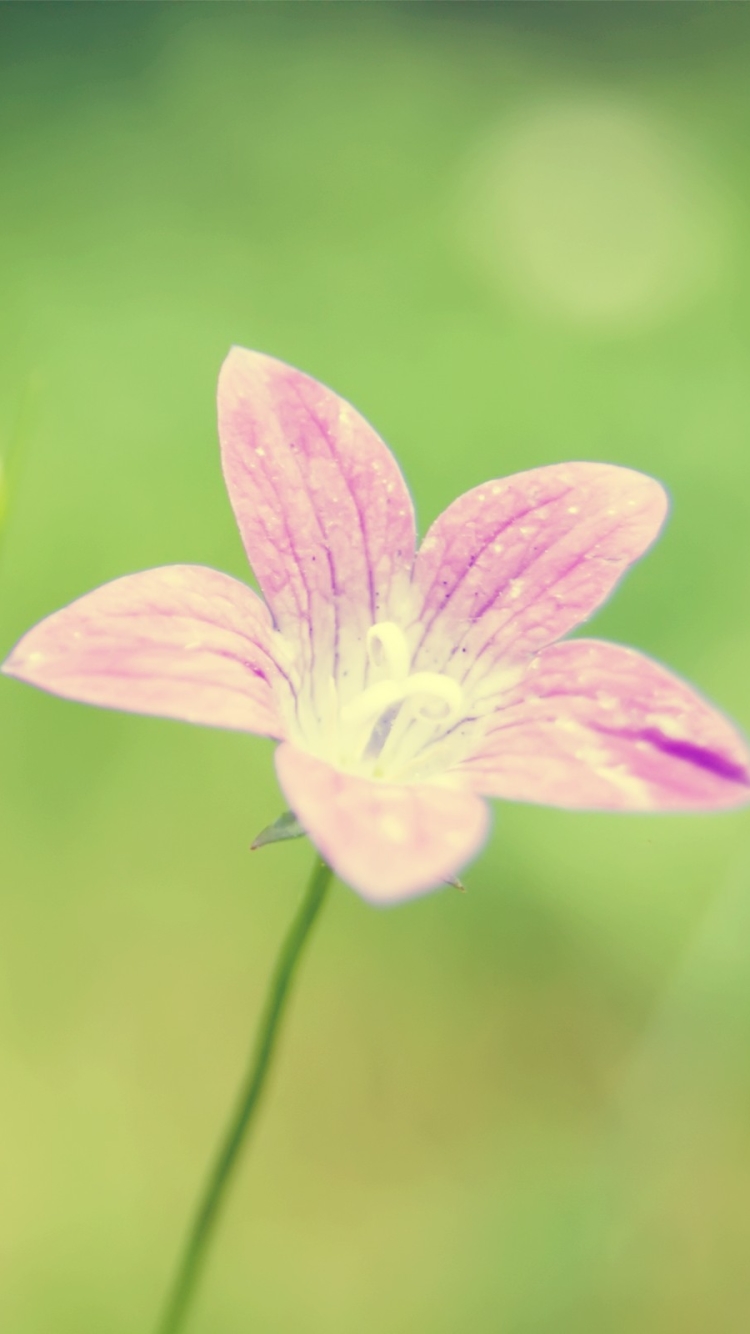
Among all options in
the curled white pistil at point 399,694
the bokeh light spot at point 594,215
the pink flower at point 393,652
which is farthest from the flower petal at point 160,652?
the bokeh light spot at point 594,215

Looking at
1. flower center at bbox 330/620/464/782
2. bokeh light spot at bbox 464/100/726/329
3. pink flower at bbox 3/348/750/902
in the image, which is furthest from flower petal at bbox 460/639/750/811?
bokeh light spot at bbox 464/100/726/329

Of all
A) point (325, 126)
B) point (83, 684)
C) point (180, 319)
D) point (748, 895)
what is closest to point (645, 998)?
point (748, 895)

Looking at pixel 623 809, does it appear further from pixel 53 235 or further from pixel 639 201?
pixel 639 201

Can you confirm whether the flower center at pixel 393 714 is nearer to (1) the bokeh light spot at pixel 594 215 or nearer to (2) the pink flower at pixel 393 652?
(2) the pink flower at pixel 393 652

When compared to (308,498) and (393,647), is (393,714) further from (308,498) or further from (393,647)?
(308,498)

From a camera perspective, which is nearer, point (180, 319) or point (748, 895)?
point (748, 895)

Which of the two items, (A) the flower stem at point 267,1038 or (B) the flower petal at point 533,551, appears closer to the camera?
(A) the flower stem at point 267,1038

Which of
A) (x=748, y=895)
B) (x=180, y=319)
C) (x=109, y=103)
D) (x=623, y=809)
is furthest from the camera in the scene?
(x=109, y=103)
